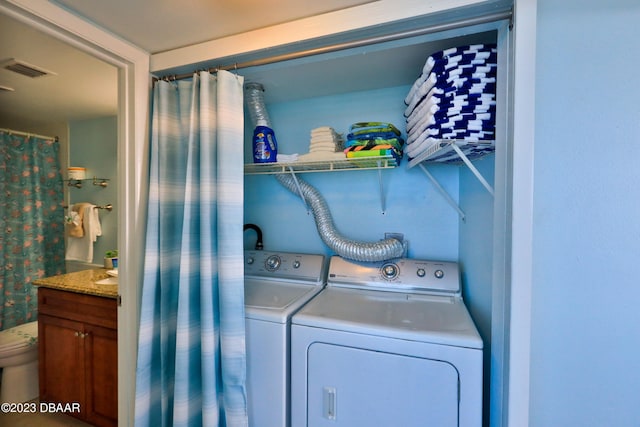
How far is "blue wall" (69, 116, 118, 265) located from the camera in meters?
2.82

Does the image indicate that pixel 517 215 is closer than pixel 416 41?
Yes

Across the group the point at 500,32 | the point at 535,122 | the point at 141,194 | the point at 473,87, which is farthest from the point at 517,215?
the point at 141,194

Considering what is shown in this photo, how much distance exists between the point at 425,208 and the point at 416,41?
39.9 inches

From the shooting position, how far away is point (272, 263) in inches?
74.1

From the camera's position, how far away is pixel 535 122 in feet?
2.95

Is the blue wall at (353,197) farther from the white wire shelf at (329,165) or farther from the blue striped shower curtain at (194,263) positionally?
the blue striped shower curtain at (194,263)

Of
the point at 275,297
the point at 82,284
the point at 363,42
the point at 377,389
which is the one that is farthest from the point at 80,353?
the point at 363,42

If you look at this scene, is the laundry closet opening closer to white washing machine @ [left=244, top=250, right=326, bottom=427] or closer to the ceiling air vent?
white washing machine @ [left=244, top=250, right=326, bottom=427]

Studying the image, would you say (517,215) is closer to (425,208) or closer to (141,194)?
(425,208)

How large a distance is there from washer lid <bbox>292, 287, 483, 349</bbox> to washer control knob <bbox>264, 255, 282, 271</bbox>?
0.45 metres

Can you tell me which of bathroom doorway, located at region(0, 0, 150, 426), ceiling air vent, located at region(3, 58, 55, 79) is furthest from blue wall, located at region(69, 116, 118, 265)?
bathroom doorway, located at region(0, 0, 150, 426)

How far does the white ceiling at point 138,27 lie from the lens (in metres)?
1.07

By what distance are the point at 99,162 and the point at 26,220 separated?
38.9 inches

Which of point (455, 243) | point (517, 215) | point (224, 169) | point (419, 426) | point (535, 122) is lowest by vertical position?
point (419, 426)
